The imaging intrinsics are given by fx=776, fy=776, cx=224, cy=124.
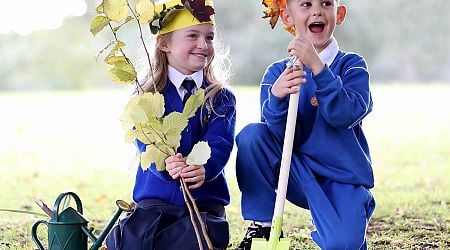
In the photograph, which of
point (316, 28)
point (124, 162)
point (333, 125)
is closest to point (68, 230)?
point (333, 125)

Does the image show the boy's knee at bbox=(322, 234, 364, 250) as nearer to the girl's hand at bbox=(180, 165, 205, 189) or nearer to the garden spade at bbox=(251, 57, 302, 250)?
the garden spade at bbox=(251, 57, 302, 250)

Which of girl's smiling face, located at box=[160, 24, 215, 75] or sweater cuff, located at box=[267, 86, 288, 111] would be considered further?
girl's smiling face, located at box=[160, 24, 215, 75]

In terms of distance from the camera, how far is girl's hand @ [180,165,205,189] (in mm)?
2152

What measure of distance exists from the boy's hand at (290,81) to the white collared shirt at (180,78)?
395 mm

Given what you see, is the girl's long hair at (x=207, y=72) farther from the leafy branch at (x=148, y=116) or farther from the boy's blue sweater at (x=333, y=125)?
the leafy branch at (x=148, y=116)

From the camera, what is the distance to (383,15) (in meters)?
11.8

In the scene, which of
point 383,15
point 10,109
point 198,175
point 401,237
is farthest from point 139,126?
point 383,15

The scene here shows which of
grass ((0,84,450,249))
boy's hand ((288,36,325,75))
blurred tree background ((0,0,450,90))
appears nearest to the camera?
boy's hand ((288,36,325,75))

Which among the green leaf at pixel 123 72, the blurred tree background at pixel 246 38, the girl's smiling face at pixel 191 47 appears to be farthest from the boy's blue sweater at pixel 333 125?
the blurred tree background at pixel 246 38

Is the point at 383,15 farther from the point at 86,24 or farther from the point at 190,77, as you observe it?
the point at 190,77

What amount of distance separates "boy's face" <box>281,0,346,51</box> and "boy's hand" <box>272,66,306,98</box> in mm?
213

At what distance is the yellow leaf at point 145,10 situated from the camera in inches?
85.8

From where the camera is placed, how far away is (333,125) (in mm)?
2342

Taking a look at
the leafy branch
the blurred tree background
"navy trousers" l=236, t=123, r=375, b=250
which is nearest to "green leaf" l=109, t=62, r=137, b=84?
the leafy branch
